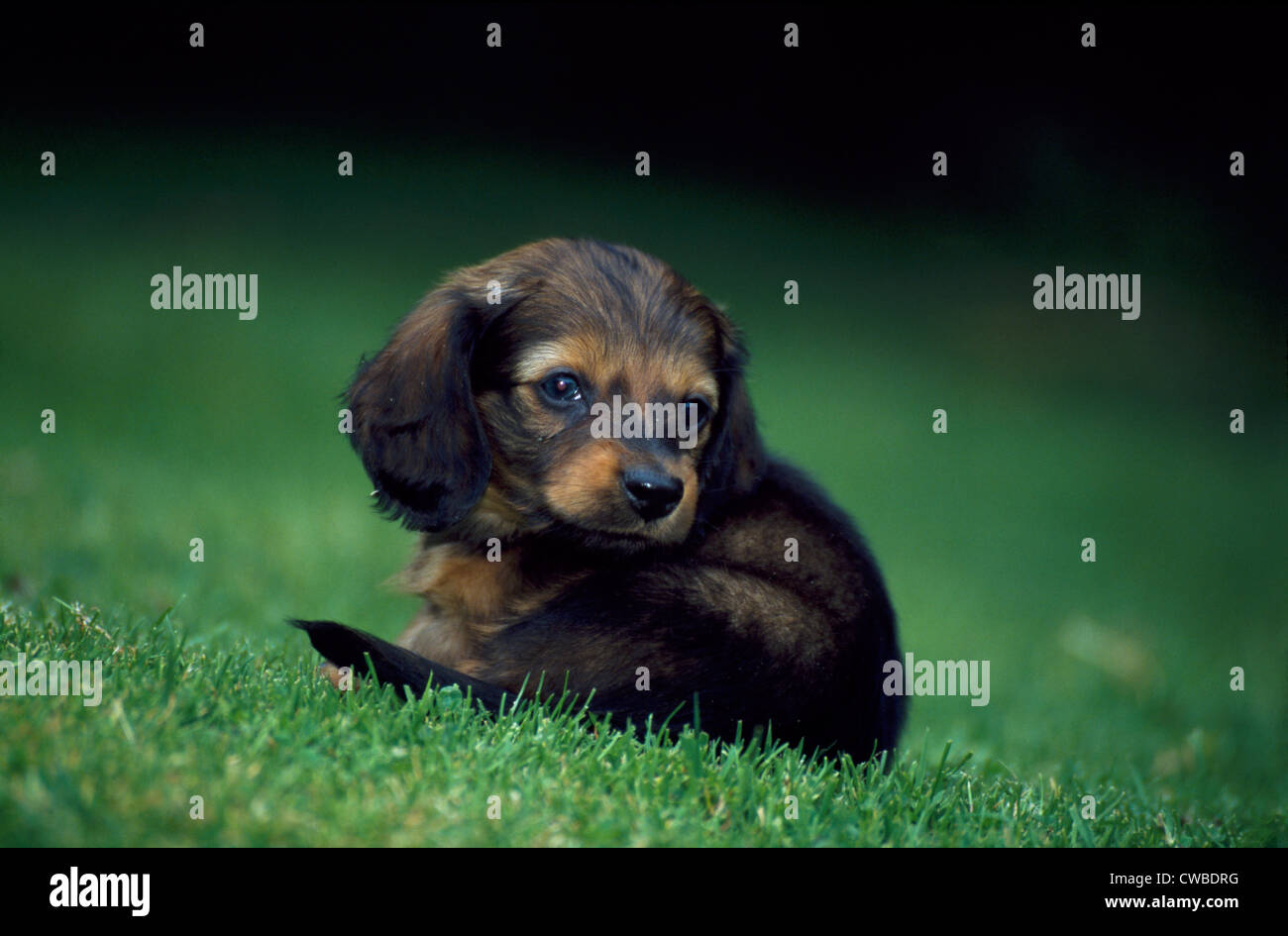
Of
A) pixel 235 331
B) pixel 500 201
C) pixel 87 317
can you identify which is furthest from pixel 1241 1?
pixel 87 317

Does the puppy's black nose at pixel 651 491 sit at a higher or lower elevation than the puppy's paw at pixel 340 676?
higher

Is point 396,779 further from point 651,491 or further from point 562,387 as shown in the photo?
point 562,387

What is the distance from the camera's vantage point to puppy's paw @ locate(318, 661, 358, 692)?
3416 mm

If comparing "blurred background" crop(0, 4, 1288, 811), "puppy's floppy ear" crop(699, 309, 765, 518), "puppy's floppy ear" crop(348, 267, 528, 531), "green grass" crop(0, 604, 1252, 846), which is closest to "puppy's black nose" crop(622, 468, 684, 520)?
"puppy's floppy ear" crop(699, 309, 765, 518)

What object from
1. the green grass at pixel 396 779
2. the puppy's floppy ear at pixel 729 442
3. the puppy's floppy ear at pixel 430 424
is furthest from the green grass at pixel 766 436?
the puppy's floppy ear at pixel 729 442

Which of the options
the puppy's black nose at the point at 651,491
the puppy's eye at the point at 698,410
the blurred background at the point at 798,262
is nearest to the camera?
the puppy's black nose at the point at 651,491

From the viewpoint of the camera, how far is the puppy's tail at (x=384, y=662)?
3.31 metres

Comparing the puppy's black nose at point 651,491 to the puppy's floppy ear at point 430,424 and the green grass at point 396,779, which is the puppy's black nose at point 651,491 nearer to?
the puppy's floppy ear at point 430,424

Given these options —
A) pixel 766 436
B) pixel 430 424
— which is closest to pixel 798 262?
pixel 766 436

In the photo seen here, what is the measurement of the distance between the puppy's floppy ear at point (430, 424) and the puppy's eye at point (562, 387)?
0.24 m

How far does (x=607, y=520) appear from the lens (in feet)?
12.2

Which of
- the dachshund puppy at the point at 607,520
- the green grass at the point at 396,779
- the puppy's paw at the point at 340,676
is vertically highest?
the dachshund puppy at the point at 607,520

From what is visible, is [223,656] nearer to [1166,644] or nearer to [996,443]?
[1166,644]

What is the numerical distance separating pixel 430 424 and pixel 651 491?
0.77 m
